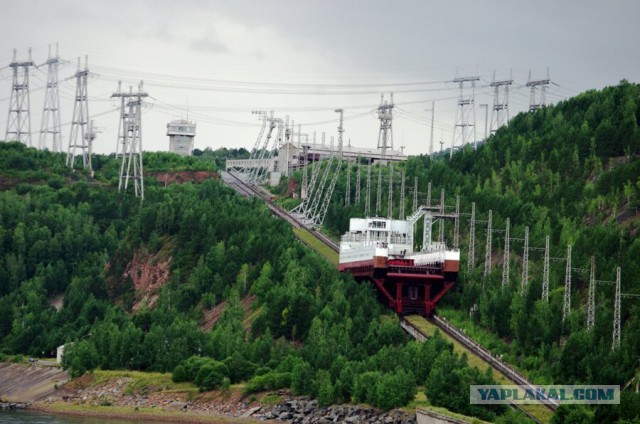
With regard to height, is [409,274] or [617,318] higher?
[409,274]

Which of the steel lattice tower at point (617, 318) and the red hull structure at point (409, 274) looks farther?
the red hull structure at point (409, 274)

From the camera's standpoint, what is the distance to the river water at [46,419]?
11755 centimetres

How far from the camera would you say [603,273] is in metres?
120

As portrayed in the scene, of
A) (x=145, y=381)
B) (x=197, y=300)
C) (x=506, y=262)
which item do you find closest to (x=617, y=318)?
(x=506, y=262)

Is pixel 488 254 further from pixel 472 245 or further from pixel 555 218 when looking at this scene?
pixel 555 218

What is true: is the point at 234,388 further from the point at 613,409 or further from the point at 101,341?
the point at 613,409

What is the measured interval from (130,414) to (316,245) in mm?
44577

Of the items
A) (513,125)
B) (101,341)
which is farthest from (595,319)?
(513,125)

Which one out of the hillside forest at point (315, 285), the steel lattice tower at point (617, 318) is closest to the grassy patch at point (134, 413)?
the hillside forest at point (315, 285)

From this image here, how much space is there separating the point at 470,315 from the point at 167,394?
24740 millimetres

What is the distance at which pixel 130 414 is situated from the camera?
12162 cm

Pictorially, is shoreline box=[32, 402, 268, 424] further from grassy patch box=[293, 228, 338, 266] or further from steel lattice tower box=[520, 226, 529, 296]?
grassy patch box=[293, 228, 338, 266]

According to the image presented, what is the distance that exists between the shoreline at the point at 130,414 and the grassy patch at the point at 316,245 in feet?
108

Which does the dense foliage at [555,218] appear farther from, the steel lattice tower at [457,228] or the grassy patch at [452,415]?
the grassy patch at [452,415]
